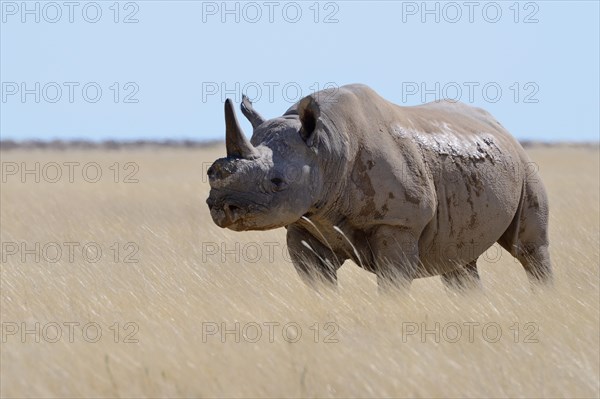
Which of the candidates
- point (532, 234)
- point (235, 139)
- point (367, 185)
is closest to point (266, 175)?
point (235, 139)

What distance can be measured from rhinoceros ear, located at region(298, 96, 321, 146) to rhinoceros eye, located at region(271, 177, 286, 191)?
1.21 feet

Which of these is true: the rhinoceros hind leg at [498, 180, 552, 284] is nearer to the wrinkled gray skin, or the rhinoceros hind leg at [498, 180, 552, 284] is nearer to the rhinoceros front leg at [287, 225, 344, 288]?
the wrinkled gray skin

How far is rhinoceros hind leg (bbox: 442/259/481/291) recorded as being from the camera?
31.2 feet

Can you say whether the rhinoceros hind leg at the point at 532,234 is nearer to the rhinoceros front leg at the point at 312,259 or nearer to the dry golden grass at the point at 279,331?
the dry golden grass at the point at 279,331

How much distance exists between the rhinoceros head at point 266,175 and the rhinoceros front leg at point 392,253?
0.60 m

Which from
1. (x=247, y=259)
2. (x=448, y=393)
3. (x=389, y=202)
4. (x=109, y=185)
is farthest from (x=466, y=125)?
(x=109, y=185)

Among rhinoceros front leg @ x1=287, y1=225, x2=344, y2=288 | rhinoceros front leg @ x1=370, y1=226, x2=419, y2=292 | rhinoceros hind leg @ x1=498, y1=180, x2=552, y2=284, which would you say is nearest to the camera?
rhinoceros front leg @ x1=370, y1=226, x2=419, y2=292

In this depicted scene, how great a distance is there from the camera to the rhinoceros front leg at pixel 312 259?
8094 millimetres

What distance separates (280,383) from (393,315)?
1.75 m

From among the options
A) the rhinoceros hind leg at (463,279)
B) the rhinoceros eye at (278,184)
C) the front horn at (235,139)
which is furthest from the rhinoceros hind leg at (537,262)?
the front horn at (235,139)

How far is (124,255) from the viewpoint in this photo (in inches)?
462

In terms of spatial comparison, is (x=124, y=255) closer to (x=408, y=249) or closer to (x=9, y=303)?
(x=9, y=303)

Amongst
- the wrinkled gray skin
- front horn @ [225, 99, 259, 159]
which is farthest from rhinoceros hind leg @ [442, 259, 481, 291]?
front horn @ [225, 99, 259, 159]

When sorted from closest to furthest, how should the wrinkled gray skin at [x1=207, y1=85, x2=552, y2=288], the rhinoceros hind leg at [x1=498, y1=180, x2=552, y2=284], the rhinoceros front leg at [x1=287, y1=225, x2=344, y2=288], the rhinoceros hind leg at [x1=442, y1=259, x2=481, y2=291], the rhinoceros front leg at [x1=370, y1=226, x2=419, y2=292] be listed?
the wrinkled gray skin at [x1=207, y1=85, x2=552, y2=288], the rhinoceros front leg at [x1=370, y1=226, x2=419, y2=292], the rhinoceros front leg at [x1=287, y1=225, x2=344, y2=288], the rhinoceros hind leg at [x1=498, y1=180, x2=552, y2=284], the rhinoceros hind leg at [x1=442, y1=259, x2=481, y2=291]
